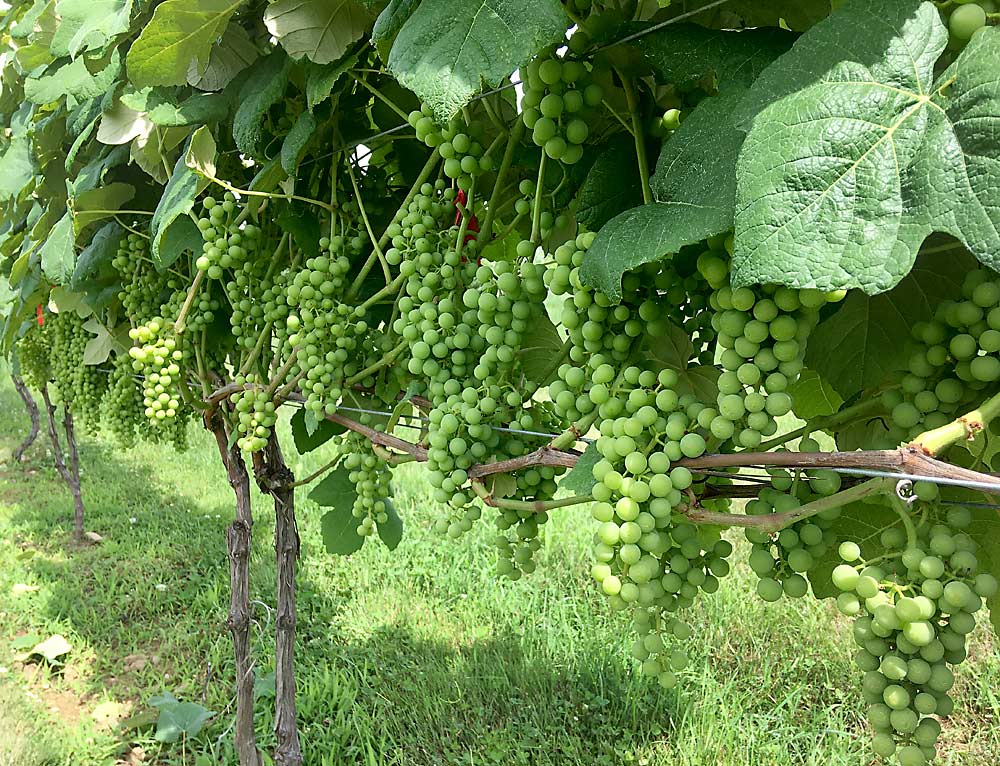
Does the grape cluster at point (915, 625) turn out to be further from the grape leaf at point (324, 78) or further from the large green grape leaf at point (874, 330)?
the grape leaf at point (324, 78)

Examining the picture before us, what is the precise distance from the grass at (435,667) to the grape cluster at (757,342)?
6.90ft

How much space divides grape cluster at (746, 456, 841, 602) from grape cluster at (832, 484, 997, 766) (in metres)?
0.08

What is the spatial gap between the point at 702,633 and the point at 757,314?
324cm

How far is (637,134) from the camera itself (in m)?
0.95

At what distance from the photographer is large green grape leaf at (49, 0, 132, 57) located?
1357 millimetres

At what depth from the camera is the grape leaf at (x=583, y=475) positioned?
896mm

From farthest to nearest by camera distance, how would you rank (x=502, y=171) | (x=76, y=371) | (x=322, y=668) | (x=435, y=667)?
(x=322, y=668) → (x=435, y=667) → (x=76, y=371) → (x=502, y=171)

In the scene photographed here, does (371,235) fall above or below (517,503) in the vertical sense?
above

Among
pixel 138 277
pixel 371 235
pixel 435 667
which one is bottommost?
pixel 435 667

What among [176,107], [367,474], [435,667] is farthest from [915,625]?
[435,667]

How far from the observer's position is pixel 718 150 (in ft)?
2.46

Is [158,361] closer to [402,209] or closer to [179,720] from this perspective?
[402,209]

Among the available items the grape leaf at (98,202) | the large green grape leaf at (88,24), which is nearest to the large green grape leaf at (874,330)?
the large green grape leaf at (88,24)

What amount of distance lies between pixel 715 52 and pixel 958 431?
465mm
